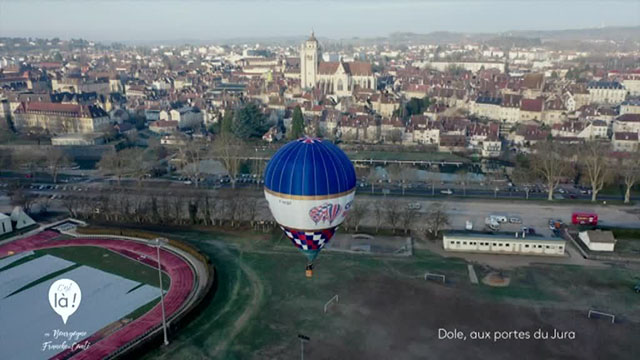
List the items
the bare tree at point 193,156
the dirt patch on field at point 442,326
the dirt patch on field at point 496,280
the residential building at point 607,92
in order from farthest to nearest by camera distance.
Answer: the residential building at point 607,92
the bare tree at point 193,156
the dirt patch on field at point 496,280
the dirt patch on field at point 442,326

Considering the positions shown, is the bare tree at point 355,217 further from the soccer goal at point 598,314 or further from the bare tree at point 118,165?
the bare tree at point 118,165

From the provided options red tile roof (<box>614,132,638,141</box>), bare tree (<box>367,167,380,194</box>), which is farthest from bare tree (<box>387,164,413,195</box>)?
red tile roof (<box>614,132,638,141</box>)

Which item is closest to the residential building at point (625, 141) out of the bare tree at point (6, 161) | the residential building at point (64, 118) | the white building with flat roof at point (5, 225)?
the white building with flat roof at point (5, 225)

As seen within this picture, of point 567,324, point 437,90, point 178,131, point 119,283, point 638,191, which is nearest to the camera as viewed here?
point 567,324

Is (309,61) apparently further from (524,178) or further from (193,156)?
(524,178)

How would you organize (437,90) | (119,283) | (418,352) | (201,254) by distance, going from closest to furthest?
1. (418,352)
2. (119,283)
3. (201,254)
4. (437,90)

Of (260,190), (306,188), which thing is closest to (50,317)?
(306,188)

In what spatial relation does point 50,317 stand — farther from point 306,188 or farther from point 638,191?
point 638,191

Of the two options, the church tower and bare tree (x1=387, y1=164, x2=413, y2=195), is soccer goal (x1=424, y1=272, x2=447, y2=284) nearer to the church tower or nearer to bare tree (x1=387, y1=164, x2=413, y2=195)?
bare tree (x1=387, y1=164, x2=413, y2=195)
